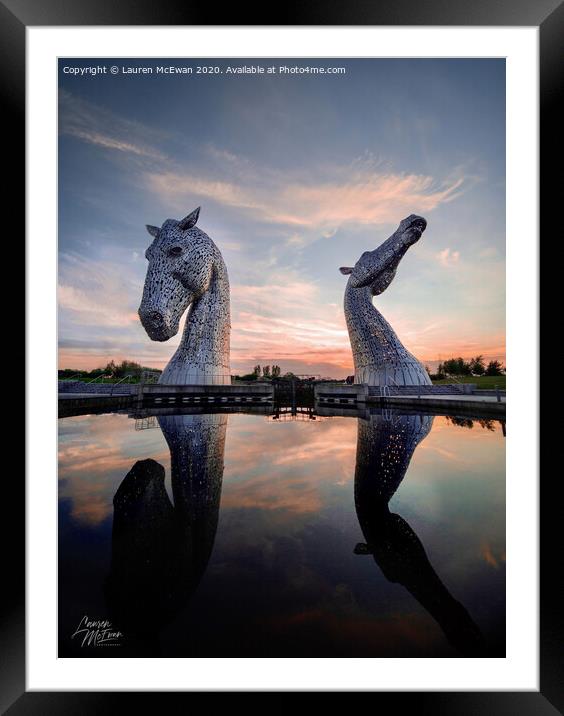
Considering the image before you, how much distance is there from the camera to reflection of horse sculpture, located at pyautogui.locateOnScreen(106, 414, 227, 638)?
175 centimetres

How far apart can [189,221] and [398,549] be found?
28.5 feet

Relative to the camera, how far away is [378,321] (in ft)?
35.4

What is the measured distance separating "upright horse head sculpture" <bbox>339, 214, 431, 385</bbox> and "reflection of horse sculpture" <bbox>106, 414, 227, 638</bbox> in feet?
25.1

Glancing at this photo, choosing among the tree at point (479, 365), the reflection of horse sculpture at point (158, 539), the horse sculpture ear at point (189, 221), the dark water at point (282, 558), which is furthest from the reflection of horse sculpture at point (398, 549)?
the horse sculpture ear at point (189, 221)

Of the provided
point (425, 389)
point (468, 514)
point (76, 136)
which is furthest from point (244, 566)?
point (425, 389)

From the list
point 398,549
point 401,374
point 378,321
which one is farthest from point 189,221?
point 398,549

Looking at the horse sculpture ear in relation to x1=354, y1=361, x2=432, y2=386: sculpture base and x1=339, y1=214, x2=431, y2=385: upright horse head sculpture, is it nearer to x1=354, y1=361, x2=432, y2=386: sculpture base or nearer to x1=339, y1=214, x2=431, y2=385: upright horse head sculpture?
x1=339, y1=214, x2=431, y2=385: upright horse head sculpture

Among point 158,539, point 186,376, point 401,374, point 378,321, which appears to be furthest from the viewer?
point 378,321

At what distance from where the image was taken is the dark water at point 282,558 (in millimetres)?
1660
